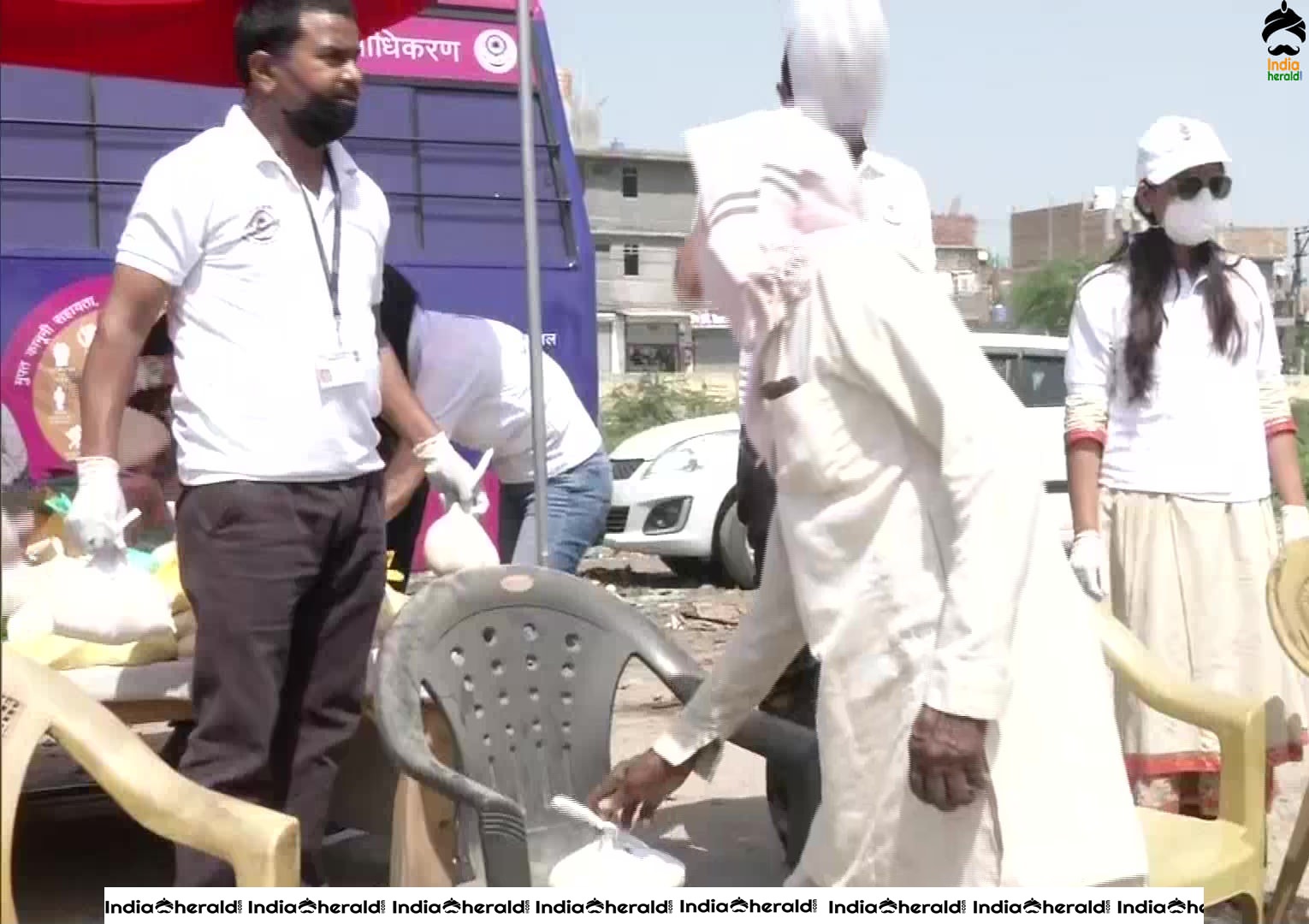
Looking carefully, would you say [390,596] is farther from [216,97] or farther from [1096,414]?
[216,97]

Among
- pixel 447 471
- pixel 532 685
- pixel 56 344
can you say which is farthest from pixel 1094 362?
pixel 56 344

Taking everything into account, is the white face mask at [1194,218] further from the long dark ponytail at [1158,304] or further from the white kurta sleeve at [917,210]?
the white kurta sleeve at [917,210]

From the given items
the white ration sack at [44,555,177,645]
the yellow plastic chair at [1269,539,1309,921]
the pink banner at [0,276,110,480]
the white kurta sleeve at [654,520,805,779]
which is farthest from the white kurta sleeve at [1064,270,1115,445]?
the pink banner at [0,276,110,480]

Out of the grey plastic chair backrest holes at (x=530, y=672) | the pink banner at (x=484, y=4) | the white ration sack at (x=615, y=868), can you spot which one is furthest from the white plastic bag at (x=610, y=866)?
the pink banner at (x=484, y=4)

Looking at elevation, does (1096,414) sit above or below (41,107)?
below

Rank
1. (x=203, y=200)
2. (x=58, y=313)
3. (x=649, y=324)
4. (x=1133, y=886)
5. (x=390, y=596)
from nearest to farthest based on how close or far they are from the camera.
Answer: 1. (x=1133, y=886)
2. (x=203, y=200)
3. (x=390, y=596)
4. (x=58, y=313)
5. (x=649, y=324)

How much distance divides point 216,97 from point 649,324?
4047 centimetres

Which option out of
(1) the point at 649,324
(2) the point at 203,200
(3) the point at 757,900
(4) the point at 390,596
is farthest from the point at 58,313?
(1) the point at 649,324

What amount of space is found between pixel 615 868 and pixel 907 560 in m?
0.72

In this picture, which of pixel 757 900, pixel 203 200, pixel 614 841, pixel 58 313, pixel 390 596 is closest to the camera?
pixel 757 900

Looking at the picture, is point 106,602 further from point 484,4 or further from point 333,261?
point 484,4

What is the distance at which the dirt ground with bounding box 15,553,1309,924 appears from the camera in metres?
3.72

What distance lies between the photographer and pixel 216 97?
6332mm

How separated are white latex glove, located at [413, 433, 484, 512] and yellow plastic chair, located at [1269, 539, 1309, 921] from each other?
1.60 m
